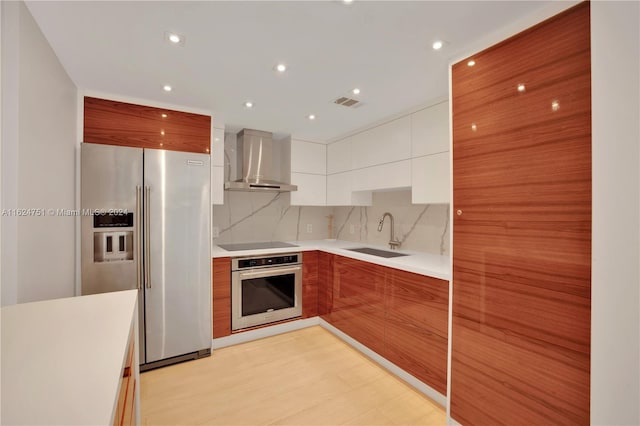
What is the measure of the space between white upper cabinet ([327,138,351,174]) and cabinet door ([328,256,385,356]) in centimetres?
111

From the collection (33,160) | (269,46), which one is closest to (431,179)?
(269,46)

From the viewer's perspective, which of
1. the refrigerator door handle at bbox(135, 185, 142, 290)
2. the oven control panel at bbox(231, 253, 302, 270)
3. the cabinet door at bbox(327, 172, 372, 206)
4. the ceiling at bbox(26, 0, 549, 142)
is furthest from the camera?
the cabinet door at bbox(327, 172, 372, 206)

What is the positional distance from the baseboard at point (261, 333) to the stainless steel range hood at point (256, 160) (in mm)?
1493

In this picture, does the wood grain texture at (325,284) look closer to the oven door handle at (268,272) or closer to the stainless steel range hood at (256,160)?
→ the oven door handle at (268,272)

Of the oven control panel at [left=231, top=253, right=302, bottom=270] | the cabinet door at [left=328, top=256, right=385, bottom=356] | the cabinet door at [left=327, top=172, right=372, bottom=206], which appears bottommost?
the cabinet door at [left=328, top=256, right=385, bottom=356]

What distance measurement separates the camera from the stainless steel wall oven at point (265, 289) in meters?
2.74

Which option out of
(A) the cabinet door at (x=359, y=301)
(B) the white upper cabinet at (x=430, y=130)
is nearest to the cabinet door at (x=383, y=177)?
(B) the white upper cabinet at (x=430, y=130)

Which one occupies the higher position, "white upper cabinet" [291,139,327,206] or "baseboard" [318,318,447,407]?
"white upper cabinet" [291,139,327,206]

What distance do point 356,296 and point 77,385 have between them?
87.7 inches

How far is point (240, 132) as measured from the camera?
3.27 m
